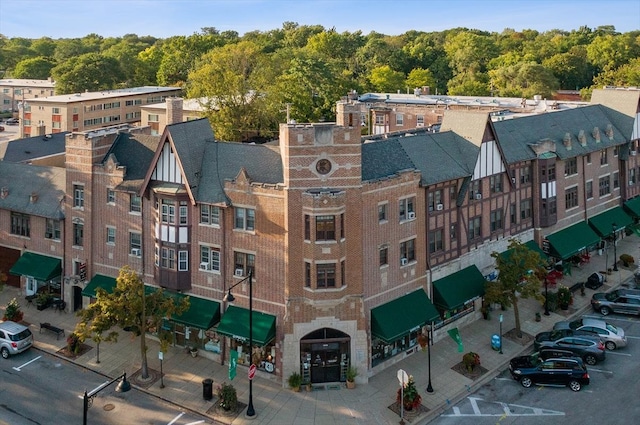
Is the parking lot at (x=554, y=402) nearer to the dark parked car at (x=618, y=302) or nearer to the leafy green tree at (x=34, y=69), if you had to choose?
the dark parked car at (x=618, y=302)

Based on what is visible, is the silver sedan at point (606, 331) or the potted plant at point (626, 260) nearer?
the silver sedan at point (606, 331)

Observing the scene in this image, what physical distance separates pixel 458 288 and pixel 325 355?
37.9 ft

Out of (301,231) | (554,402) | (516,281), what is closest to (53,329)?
(301,231)

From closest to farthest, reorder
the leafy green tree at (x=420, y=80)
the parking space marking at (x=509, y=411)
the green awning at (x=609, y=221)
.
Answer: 1. the parking space marking at (x=509, y=411)
2. the green awning at (x=609, y=221)
3. the leafy green tree at (x=420, y=80)

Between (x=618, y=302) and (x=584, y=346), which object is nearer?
(x=584, y=346)

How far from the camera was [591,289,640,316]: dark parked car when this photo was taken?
149 feet

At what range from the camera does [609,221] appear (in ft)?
189

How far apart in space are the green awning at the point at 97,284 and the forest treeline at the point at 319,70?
1430 inches

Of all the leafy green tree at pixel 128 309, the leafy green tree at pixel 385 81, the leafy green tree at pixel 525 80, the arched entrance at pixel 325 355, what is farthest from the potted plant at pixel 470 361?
the leafy green tree at pixel 525 80

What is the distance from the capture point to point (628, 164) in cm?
6131

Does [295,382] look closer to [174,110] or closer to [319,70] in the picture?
[174,110]

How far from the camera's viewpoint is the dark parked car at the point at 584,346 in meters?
38.2

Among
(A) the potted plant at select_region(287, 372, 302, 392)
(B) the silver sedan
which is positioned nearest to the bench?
(A) the potted plant at select_region(287, 372, 302, 392)

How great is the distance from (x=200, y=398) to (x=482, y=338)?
63.6 feet
